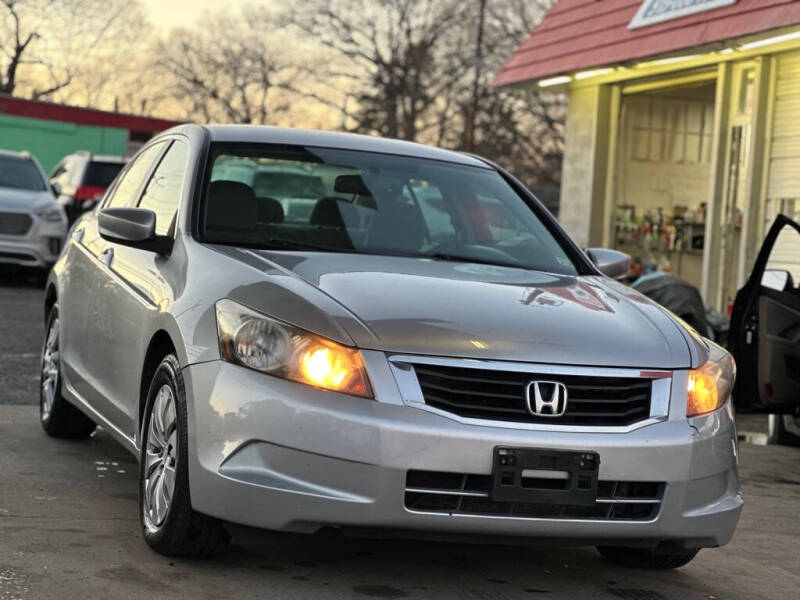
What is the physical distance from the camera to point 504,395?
445cm

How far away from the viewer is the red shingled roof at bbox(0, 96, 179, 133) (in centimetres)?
3772

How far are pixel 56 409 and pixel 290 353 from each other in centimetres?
314

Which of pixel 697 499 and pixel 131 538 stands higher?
pixel 697 499

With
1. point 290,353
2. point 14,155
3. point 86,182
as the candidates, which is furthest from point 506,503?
point 86,182

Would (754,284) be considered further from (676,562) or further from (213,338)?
(213,338)

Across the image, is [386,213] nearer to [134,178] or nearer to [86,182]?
[134,178]

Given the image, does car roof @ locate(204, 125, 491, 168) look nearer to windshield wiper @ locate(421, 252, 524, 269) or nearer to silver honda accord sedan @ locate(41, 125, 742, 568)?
silver honda accord sedan @ locate(41, 125, 742, 568)

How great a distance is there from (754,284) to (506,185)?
2842 mm

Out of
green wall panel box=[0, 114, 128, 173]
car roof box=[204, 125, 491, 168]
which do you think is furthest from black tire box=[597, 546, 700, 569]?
green wall panel box=[0, 114, 128, 173]

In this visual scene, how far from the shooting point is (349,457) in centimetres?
434

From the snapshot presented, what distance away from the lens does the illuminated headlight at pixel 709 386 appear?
4.75m

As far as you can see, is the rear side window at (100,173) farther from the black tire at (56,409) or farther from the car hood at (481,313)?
the car hood at (481,313)

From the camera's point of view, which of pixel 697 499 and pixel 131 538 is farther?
pixel 131 538

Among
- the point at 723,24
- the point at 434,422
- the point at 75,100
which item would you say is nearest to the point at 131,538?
the point at 434,422
